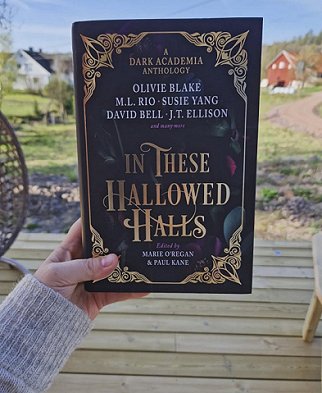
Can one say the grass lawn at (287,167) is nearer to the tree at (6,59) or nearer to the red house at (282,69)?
the red house at (282,69)

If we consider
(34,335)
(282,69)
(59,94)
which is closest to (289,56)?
(282,69)

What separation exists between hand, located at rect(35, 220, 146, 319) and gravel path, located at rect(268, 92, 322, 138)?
975 millimetres

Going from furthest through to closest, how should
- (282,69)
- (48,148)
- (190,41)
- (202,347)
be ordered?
(48,148)
(282,69)
(202,347)
(190,41)

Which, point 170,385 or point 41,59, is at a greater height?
point 41,59

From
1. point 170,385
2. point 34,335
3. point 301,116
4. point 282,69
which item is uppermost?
point 282,69

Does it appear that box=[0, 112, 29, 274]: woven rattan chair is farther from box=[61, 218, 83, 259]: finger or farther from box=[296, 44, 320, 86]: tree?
box=[296, 44, 320, 86]: tree

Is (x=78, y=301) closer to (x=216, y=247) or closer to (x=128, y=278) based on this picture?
(x=128, y=278)

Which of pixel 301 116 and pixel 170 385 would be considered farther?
pixel 301 116

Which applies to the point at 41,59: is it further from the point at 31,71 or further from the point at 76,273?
the point at 76,273

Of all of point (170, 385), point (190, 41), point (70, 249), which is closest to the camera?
point (190, 41)

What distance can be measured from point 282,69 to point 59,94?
2.42 ft

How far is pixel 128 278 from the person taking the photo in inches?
21.7

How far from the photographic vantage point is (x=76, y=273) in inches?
21.7

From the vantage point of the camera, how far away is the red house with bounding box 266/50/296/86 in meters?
1.34
